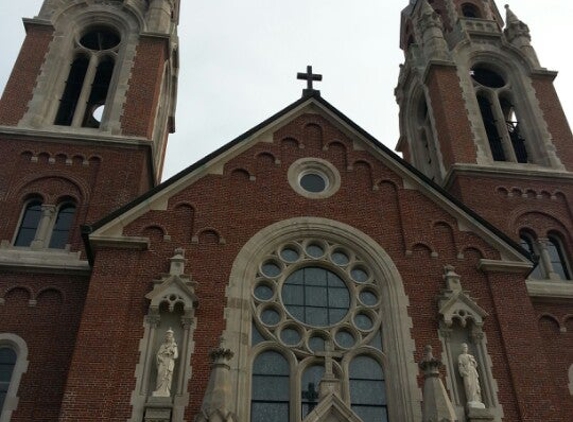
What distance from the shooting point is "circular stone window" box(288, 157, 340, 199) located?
1933 centimetres

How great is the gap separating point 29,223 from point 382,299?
1052 centimetres

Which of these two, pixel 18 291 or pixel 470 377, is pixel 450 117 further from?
pixel 18 291

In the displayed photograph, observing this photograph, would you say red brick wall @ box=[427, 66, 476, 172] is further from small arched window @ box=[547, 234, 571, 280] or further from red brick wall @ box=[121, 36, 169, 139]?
red brick wall @ box=[121, 36, 169, 139]

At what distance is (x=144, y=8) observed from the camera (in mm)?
28469

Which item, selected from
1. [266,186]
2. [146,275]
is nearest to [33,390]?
[146,275]

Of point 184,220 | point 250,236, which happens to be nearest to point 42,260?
point 184,220

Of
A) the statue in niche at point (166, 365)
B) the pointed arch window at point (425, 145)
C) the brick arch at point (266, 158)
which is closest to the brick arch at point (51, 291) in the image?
the statue in niche at point (166, 365)

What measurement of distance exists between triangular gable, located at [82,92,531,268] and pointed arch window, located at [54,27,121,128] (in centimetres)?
673

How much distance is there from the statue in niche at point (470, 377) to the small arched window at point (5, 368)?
34.7 feet

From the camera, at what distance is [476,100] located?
2647 centimetres

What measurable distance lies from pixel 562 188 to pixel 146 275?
1462cm

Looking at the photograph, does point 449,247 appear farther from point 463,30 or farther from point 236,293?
point 463,30

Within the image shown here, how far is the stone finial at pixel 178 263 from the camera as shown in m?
16.5

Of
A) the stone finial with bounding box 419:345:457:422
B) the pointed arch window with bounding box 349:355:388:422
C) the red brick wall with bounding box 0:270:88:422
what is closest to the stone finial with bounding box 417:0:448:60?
the pointed arch window with bounding box 349:355:388:422
